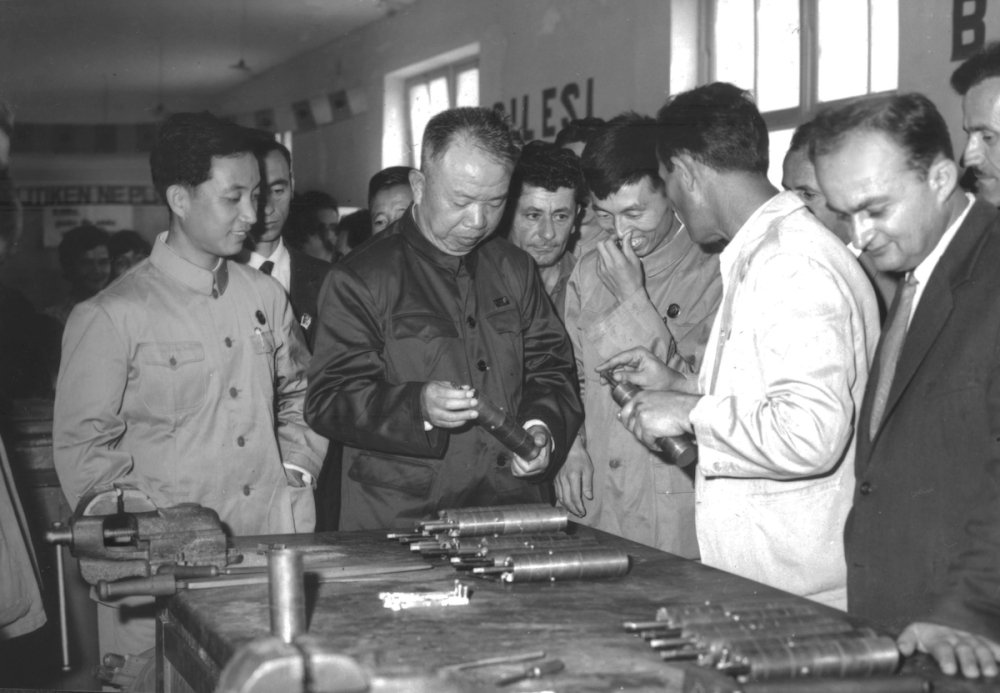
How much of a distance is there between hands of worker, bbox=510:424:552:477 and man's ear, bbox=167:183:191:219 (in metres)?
1.25

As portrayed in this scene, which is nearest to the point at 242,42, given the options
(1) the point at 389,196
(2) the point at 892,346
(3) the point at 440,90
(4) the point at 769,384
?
(3) the point at 440,90

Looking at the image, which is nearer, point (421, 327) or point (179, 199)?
point (421, 327)

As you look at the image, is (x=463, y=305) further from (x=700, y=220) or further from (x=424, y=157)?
(x=700, y=220)

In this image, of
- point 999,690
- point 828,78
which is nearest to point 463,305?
point 999,690

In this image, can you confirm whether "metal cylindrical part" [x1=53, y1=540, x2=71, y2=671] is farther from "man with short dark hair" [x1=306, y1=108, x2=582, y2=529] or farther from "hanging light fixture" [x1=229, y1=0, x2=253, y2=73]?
"hanging light fixture" [x1=229, y1=0, x2=253, y2=73]

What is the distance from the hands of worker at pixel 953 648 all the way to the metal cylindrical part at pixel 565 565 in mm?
647

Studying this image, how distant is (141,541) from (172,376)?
76cm

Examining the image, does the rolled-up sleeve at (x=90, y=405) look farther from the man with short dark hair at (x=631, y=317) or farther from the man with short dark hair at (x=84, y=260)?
the man with short dark hair at (x=84, y=260)

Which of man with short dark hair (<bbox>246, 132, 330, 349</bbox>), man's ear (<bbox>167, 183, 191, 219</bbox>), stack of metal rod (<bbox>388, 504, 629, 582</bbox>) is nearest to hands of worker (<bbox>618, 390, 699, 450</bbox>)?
stack of metal rod (<bbox>388, 504, 629, 582</bbox>)

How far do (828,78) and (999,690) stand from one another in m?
3.71

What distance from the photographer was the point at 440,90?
567cm

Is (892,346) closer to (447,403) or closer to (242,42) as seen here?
(447,403)

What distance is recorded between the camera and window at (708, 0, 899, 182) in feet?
14.6

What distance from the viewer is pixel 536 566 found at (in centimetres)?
219
